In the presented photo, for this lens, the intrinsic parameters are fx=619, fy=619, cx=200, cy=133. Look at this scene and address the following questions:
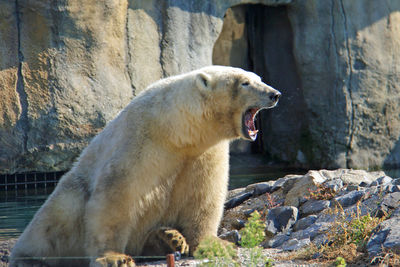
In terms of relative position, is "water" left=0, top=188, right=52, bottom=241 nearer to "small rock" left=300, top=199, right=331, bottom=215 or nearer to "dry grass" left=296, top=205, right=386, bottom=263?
"small rock" left=300, top=199, right=331, bottom=215

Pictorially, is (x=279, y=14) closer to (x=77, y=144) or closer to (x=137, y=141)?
(x=77, y=144)

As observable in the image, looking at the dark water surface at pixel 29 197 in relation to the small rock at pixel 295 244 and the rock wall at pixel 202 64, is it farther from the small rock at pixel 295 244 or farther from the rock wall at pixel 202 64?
the small rock at pixel 295 244

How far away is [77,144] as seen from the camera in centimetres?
993

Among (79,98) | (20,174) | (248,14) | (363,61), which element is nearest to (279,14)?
(248,14)

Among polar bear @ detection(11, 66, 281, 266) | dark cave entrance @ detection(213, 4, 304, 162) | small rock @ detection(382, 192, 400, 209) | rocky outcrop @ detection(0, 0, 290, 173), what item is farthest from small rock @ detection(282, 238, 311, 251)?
dark cave entrance @ detection(213, 4, 304, 162)

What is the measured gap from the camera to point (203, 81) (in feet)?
13.7

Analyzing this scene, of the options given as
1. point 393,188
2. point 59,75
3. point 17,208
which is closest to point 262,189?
point 393,188

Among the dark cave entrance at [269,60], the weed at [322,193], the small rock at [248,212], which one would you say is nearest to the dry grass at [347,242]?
the weed at [322,193]

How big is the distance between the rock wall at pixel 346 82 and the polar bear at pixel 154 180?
27.6 feet

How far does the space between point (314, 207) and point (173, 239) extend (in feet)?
4.97

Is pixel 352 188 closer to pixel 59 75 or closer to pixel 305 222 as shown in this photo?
pixel 305 222

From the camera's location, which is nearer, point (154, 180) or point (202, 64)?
point (154, 180)

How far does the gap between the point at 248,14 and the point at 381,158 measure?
440 centimetres

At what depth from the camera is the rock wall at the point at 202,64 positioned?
973 centimetres
